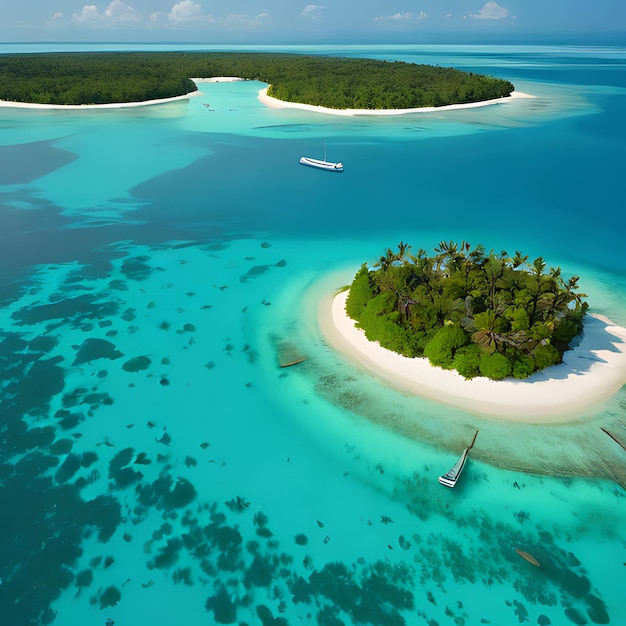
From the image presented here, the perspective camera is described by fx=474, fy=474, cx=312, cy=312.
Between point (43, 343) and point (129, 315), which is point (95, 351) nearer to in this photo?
point (43, 343)

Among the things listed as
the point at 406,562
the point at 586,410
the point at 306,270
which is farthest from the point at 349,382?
the point at 306,270

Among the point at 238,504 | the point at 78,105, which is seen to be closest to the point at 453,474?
the point at 238,504

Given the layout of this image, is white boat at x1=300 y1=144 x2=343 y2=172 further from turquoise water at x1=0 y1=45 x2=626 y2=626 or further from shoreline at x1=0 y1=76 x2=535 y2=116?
shoreline at x1=0 y1=76 x2=535 y2=116

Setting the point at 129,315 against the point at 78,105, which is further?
the point at 78,105

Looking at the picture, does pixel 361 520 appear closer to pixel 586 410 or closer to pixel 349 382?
pixel 349 382

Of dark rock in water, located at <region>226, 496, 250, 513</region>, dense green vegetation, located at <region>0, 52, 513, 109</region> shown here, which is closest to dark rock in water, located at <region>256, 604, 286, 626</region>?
dark rock in water, located at <region>226, 496, 250, 513</region>

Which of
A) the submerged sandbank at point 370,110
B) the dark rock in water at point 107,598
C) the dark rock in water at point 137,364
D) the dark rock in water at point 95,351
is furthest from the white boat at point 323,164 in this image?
the dark rock in water at point 107,598
